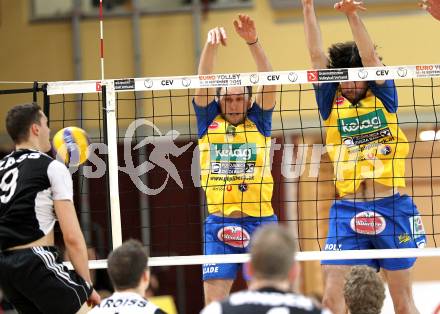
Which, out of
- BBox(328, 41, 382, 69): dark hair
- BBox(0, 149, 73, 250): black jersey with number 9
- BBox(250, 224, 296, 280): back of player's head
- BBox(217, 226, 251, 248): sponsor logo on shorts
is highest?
BBox(328, 41, 382, 69): dark hair

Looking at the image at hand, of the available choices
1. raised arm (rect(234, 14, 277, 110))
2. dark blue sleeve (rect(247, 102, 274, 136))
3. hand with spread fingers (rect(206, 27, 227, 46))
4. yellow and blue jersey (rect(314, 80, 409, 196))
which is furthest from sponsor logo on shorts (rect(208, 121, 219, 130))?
yellow and blue jersey (rect(314, 80, 409, 196))

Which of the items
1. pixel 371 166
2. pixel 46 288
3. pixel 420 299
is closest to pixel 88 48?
pixel 420 299

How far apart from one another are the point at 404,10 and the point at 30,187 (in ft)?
26.7

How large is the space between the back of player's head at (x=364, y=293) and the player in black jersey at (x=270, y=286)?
1024mm

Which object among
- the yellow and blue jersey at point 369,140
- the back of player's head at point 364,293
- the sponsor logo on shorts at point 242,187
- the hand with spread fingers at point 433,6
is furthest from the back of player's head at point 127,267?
the hand with spread fingers at point 433,6

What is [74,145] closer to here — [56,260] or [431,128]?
[56,260]

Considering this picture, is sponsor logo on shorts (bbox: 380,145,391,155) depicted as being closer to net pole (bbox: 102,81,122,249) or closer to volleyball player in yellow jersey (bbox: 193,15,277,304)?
volleyball player in yellow jersey (bbox: 193,15,277,304)

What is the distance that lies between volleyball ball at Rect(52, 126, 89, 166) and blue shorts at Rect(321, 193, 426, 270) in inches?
77.1

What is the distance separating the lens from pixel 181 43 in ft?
42.4

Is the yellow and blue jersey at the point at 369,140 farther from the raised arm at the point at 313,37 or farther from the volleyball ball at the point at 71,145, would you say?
the volleyball ball at the point at 71,145

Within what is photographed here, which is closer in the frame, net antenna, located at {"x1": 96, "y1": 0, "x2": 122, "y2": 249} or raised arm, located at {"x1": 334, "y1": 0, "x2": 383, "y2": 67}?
raised arm, located at {"x1": 334, "y1": 0, "x2": 383, "y2": 67}

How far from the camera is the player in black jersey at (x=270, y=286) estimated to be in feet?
12.6

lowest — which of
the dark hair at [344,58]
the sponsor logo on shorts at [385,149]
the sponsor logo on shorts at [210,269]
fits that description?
the sponsor logo on shorts at [210,269]

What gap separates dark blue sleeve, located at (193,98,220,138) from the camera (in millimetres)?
7191
